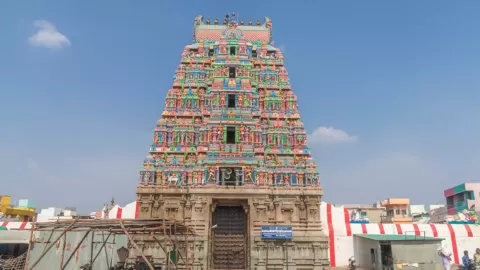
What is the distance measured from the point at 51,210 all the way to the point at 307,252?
6521cm

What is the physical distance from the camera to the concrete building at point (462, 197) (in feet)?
162

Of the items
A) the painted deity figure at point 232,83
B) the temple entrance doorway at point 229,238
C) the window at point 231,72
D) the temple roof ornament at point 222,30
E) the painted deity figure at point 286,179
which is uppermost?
the temple roof ornament at point 222,30

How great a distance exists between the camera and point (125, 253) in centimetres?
2516

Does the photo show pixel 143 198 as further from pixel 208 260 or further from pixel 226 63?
pixel 226 63

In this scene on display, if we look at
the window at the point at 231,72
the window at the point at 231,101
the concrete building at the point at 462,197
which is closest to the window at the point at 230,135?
the window at the point at 231,101

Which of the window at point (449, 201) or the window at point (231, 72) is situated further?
the window at point (449, 201)

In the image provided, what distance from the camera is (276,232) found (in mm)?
25281

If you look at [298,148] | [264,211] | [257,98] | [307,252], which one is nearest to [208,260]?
[264,211]

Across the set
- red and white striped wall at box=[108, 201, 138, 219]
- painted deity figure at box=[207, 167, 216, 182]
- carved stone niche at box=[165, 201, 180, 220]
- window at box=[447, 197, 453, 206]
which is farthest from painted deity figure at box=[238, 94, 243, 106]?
window at box=[447, 197, 453, 206]

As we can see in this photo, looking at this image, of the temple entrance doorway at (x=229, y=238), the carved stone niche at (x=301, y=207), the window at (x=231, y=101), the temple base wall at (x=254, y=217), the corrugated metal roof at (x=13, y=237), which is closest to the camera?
the temple base wall at (x=254, y=217)

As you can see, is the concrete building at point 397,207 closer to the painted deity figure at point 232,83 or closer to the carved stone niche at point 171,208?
the painted deity figure at point 232,83

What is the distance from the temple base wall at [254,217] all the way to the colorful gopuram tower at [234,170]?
67 mm

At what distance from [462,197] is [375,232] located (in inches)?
1074

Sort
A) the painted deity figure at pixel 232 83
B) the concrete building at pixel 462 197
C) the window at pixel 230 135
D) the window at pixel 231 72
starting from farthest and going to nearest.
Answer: the concrete building at pixel 462 197
the window at pixel 231 72
the painted deity figure at pixel 232 83
the window at pixel 230 135
